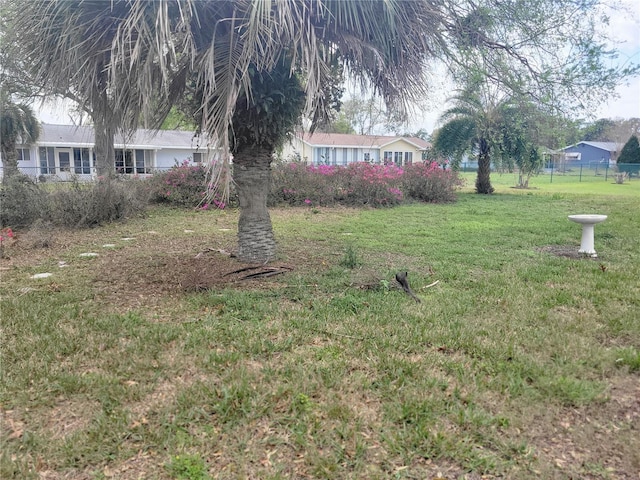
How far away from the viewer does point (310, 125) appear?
20.5 feet

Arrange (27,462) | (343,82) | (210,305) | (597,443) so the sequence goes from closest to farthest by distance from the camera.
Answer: (27,462), (597,443), (210,305), (343,82)

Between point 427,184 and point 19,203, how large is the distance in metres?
11.8

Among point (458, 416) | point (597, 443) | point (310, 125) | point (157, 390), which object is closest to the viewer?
point (597, 443)

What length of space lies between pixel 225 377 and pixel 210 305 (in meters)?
1.51

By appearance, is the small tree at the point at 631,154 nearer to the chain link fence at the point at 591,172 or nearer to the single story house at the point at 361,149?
the chain link fence at the point at 591,172

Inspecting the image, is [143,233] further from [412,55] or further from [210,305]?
[412,55]

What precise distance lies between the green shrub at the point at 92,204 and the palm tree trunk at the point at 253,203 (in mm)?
5185

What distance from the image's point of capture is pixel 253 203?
5.79 meters

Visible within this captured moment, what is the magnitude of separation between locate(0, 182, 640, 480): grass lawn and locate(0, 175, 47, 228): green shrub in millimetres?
3468

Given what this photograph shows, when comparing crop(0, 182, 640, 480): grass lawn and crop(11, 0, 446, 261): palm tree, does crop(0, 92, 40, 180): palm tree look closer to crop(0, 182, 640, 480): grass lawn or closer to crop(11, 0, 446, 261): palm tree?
crop(0, 182, 640, 480): grass lawn

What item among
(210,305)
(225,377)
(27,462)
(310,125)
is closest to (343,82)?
(310,125)

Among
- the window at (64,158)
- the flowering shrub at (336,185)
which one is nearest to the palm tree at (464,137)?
the flowering shrub at (336,185)

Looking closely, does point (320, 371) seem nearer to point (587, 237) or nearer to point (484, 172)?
point (587, 237)

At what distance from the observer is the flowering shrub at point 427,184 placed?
620 inches
